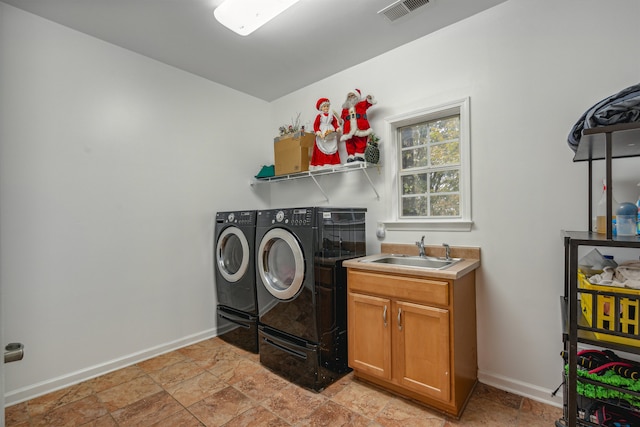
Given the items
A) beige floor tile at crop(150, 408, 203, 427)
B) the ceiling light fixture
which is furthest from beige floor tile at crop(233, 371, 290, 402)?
the ceiling light fixture

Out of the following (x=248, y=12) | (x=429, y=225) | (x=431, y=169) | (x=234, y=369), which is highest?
(x=248, y=12)

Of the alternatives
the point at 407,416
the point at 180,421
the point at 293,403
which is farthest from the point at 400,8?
the point at 180,421

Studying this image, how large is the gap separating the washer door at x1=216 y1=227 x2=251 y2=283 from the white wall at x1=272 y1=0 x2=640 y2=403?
1564mm

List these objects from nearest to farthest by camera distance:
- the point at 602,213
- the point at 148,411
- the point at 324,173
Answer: the point at 602,213 → the point at 148,411 → the point at 324,173

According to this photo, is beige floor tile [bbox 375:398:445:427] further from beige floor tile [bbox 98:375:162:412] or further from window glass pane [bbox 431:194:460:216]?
beige floor tile [bbox 98:375:162:412]

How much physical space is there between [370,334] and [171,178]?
7.06 ft

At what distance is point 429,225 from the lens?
2.36 metres

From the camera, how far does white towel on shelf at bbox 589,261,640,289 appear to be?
1175 mm

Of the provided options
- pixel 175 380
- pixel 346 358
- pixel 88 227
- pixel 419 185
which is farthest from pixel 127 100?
pixel 346 358

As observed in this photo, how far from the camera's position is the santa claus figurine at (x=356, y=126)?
2.60m

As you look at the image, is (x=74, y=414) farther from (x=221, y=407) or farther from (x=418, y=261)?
(x=418, y=261)

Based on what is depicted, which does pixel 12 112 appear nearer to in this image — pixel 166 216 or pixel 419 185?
pixel 166 216

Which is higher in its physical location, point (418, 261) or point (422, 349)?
point (418, 261)

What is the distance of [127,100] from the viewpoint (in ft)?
8.27
